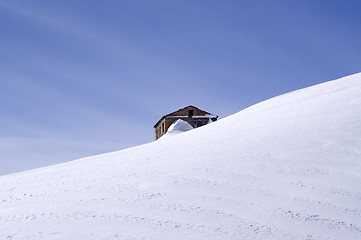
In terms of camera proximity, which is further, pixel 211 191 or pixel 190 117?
pixel 190 117

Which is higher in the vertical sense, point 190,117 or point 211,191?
point 190,117

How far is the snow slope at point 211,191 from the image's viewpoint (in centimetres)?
268

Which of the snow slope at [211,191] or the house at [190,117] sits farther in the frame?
the house at [190,117]

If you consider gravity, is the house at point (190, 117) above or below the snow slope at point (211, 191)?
above

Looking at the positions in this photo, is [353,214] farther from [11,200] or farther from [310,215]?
[11,200]

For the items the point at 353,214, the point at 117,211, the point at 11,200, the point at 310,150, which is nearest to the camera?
the point at 117,211

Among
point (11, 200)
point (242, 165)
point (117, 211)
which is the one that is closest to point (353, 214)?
point (242, 165)

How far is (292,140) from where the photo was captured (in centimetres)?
476

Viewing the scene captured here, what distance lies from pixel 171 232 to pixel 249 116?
4496mm

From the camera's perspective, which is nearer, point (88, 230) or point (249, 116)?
point (88, 230)

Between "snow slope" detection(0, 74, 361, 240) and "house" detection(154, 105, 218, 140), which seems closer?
"snow slope" detection(0, 74, 361, 240)

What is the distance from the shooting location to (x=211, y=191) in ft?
10.9

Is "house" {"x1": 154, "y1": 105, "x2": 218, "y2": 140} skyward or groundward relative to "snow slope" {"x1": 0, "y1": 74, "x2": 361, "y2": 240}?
skyward

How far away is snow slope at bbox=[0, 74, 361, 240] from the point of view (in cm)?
268
